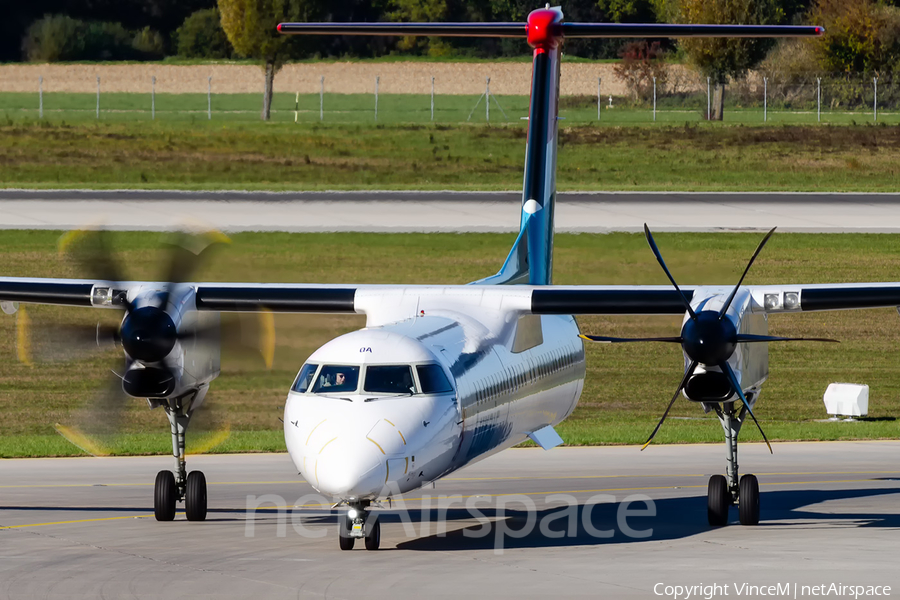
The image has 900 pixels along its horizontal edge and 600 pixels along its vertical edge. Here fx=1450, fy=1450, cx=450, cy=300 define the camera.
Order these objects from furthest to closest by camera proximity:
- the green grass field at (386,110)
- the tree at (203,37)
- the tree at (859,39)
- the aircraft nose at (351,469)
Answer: the tree at (203,37) → the tree at (859,39) → the green grass field at (386,110) → the aircraft nose at (351,469)

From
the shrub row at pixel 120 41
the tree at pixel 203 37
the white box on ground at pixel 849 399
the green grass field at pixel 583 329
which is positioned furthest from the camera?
the tree at pixel 203 37

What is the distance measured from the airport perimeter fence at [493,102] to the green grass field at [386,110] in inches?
2.9

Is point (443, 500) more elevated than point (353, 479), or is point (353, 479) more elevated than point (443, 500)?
point (353, 479)

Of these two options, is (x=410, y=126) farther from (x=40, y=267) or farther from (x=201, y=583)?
(x=201, y=583)

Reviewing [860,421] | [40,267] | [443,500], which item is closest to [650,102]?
[40,267]

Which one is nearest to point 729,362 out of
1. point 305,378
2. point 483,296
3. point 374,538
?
point 483,296

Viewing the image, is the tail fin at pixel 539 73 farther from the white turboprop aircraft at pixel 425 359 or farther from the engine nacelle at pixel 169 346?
the engine nacelle at pixel 169 346

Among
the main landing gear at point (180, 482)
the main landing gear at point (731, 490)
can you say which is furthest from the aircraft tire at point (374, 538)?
the main landing gear at point (731, 490)

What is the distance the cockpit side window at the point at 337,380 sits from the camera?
1702 centimetres

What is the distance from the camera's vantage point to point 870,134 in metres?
76.3

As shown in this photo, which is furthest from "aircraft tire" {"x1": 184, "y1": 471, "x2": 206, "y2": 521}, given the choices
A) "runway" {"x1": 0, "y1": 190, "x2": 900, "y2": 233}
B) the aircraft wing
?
"runway" {"x1": 0, "y1": 190, "x2": 900, "y2": 233}

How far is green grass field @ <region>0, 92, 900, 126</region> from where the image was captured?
8844 centimetres

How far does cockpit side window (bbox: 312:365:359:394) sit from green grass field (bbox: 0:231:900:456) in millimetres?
5621

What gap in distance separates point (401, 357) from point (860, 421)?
1906 cm
